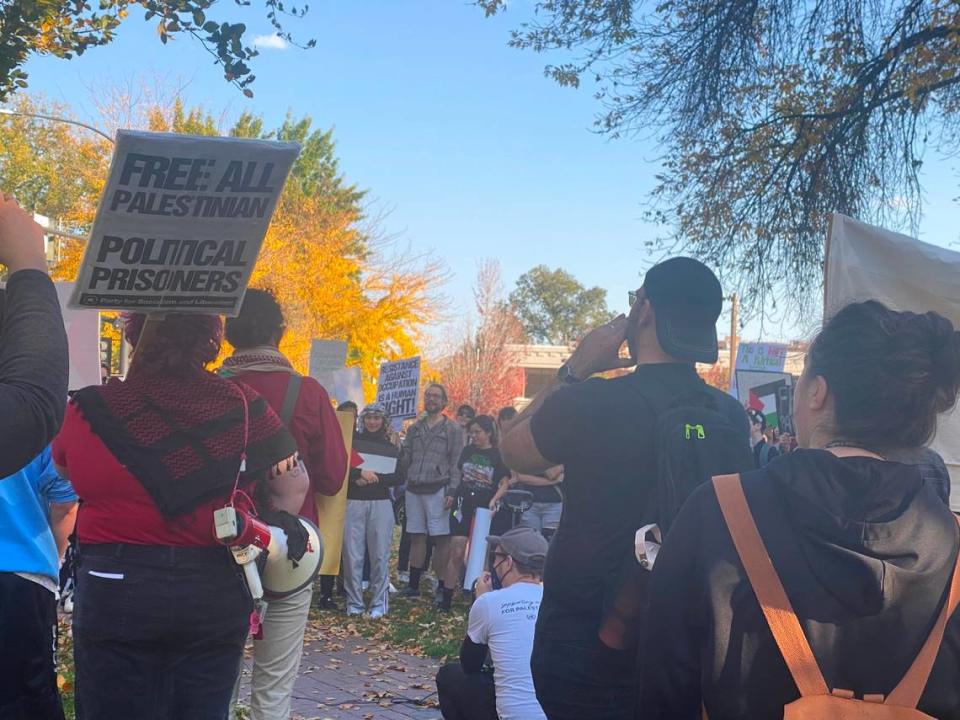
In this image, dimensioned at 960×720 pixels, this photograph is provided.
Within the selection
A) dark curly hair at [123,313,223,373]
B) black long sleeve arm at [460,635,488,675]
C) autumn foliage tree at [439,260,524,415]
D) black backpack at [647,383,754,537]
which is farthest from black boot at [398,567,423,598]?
autumn foliage tree at [439,260,524,415]

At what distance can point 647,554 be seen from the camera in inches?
93.0

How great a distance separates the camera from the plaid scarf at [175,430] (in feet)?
9.44

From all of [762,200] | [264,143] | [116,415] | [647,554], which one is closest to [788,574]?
[647,554]

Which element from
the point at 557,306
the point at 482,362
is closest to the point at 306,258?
the point at 482,362

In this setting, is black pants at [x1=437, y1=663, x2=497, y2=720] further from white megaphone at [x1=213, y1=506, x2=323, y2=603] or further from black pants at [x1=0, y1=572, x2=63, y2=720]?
black pants at [x1=0, y1=572, x2=63, y2=720]

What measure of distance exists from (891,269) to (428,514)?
6700mm

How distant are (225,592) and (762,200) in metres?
7.67

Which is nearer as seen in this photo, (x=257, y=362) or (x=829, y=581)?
(x=829, y=581)

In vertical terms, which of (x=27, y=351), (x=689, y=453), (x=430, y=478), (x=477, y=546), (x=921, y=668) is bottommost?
(x=477, y=546)

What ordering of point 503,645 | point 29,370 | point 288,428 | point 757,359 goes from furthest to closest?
point 757,359 → point 503,645 → point 288,428 → point 29,370

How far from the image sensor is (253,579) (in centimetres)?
297

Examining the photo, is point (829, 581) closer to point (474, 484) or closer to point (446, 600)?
point (446, 600)

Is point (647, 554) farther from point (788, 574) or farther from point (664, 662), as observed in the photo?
point (788, 574)

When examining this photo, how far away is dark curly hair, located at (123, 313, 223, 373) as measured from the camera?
304 centimetres
